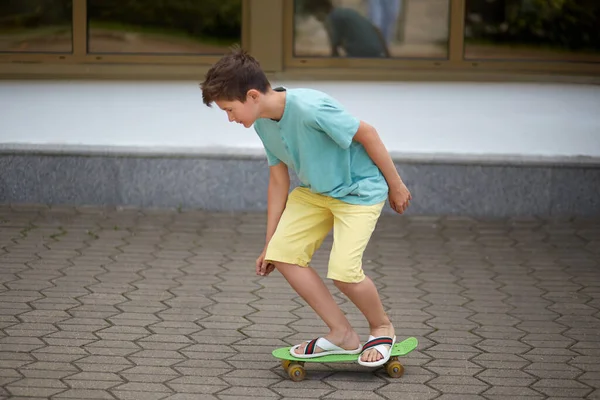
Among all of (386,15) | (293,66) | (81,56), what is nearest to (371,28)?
(386,15)

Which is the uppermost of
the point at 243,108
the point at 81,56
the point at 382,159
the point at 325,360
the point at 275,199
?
the point at 243,108

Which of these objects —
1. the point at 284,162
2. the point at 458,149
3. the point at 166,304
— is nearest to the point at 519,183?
the point at 458,149

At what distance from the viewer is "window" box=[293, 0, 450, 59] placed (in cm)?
792

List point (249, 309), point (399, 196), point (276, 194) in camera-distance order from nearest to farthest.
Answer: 1. point (399, 196)
2. point (276, 194)
3. point (249, 309)

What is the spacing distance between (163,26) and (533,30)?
2796mm

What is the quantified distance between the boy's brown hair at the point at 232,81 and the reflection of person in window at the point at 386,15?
3898mm

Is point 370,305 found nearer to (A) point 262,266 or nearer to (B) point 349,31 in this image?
(A) point 262,266

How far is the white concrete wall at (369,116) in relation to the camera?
26.1ft

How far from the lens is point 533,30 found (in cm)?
800

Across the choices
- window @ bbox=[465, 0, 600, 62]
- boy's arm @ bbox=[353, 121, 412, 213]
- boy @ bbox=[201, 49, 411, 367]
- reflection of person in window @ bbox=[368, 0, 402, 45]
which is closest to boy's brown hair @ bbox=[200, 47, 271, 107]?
boy @ bbox=[201, 49, 411, 367]

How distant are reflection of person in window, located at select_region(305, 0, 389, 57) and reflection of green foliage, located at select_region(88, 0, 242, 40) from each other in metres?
0.62

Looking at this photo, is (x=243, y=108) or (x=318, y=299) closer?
(x=243, y=108)

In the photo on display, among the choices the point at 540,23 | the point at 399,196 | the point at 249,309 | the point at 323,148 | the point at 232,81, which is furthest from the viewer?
the point at 540,23

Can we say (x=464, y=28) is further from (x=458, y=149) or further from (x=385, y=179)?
(x=385, y=179)
